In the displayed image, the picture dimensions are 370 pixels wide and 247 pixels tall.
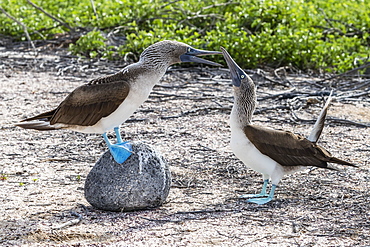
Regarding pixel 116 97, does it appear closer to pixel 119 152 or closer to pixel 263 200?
pixel 119 152

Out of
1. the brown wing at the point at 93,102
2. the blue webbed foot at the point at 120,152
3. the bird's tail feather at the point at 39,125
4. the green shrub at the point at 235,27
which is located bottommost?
the green shrub at the point at 235,27

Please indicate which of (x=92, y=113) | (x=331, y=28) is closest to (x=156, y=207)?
(x=92, y=113)

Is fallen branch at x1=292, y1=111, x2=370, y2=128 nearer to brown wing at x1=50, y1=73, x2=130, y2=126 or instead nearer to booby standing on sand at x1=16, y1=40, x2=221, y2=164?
booby standing on sand at x1=16, y1=40, x2=221, y2=164

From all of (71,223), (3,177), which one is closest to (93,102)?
(71,223)

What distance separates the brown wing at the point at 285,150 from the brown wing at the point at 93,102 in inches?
41.2

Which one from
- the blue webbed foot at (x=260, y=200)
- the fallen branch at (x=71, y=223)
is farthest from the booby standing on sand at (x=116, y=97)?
the blue webbed foot at (x=260, y=200)

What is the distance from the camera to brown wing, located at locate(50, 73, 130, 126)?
4.50 m

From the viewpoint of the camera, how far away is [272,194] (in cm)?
474

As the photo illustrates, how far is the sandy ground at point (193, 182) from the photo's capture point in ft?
13.5

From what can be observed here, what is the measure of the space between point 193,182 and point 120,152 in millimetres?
957

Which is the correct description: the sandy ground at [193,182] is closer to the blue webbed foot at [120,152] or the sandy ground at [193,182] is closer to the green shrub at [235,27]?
the blue webbed foot at [120,152]

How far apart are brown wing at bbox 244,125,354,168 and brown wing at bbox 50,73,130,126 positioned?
105 cm

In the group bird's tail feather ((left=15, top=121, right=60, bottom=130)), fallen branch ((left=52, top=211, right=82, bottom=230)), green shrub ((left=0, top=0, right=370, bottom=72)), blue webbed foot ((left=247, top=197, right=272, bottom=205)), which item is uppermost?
bird's tail feather ((left=15, top=121, right=60, bottom=130))

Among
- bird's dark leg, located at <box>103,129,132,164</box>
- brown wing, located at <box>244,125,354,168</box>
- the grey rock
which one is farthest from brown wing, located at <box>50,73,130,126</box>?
brown wing, located at <box>244,125,354,168</box>
